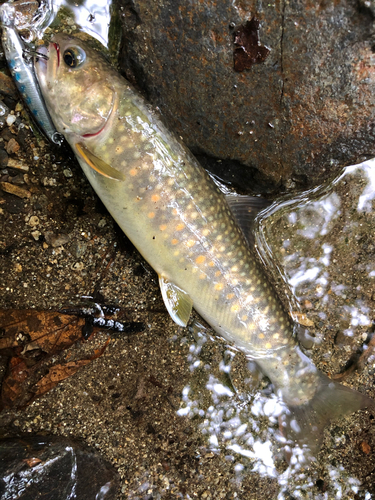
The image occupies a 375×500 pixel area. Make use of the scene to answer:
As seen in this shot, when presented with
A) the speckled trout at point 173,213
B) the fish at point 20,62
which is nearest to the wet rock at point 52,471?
the speckled trout at point 173,213

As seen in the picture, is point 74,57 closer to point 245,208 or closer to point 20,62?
point 20,62

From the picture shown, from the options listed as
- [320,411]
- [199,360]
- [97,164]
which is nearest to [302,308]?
[320,411]

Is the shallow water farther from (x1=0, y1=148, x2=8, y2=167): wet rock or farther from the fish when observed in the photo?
the fish

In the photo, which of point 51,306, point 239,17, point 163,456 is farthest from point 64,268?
point 239,17

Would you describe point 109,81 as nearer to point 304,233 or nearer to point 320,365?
point 304,233

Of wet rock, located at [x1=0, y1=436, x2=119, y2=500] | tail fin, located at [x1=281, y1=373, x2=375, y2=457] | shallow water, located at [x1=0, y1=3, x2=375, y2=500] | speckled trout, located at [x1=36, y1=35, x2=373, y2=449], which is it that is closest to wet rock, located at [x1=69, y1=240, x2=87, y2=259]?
Result: shallow water, located at [x1=0, y1=3, x2=375, y2=500]

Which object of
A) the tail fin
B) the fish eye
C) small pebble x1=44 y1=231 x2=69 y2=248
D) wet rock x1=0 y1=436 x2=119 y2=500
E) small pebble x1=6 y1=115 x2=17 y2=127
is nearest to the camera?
the fish eye

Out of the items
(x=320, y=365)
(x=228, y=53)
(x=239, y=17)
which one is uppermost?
(x=239, y=17)
